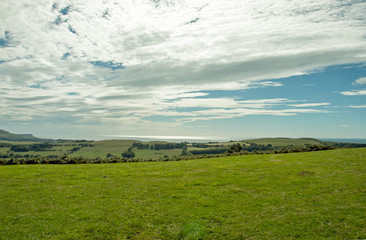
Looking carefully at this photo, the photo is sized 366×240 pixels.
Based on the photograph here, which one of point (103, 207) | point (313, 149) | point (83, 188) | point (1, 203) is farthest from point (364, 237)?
point (313, 149)

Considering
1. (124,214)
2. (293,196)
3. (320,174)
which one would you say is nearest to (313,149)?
(320,174)

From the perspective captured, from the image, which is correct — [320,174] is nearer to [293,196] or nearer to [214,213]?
[293,196]

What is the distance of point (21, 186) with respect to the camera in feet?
71.3

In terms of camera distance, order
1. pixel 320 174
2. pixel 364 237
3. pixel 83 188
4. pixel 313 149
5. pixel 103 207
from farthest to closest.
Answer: pixel 313 149 < pixel 320 174 < pixel 83 188 < pixel 103 207 < pixel 364 237

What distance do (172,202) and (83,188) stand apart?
1006 cm

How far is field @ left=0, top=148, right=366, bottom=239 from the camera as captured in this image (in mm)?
11844

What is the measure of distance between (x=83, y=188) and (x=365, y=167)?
31.3 metres

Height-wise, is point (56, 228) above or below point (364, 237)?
below

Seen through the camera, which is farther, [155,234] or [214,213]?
[214,213]

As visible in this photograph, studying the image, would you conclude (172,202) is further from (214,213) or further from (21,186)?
(21,186)

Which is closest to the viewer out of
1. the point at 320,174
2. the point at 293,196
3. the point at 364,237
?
the point at 364,237

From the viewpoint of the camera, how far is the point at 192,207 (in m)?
15.6

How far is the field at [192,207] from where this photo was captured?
38.9ft

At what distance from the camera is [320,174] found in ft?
77.2
